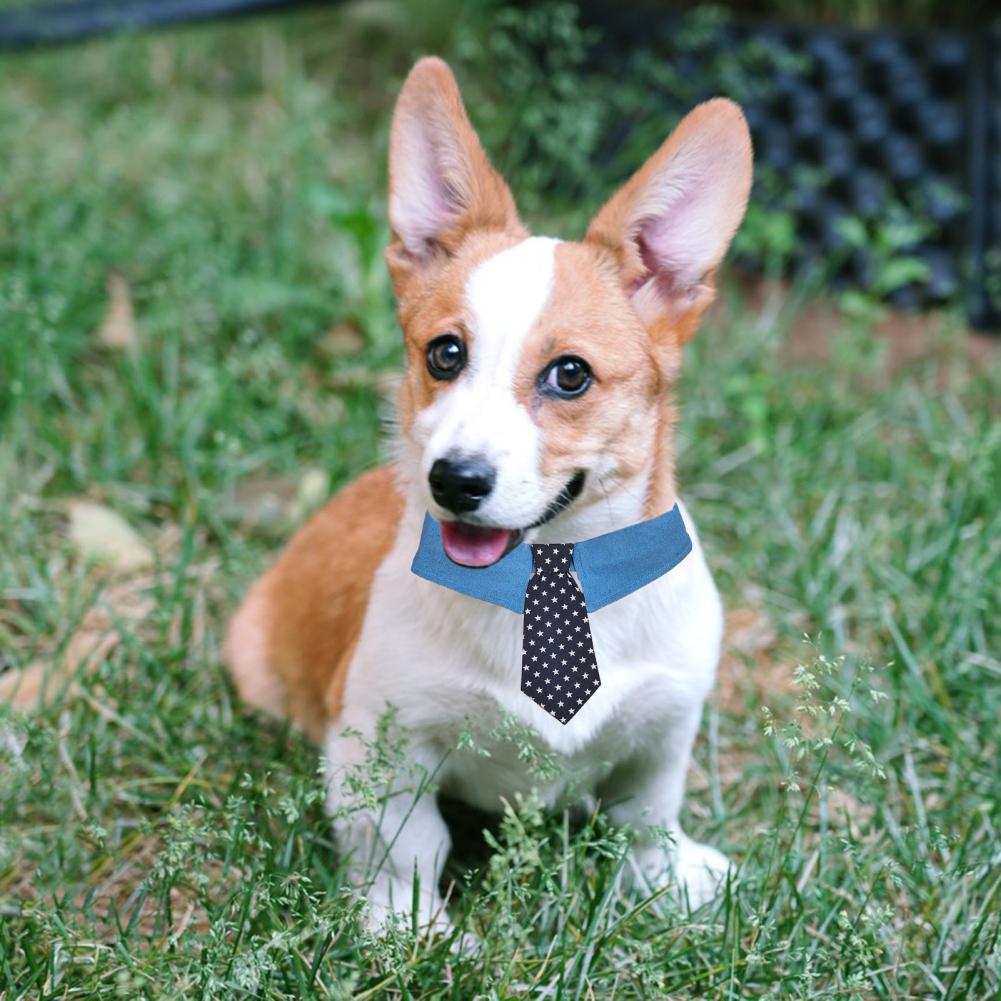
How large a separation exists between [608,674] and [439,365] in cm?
75

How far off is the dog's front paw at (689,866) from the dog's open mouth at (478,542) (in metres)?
0.88

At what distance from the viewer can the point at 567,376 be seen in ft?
8.48

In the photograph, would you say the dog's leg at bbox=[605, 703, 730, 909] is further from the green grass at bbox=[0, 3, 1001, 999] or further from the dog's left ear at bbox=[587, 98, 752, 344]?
the dog's left ear at bbox=[587, 98, 752, 344]

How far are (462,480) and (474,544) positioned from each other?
20 centimetres

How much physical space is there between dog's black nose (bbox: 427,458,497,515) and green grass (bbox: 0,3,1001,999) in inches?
23.4

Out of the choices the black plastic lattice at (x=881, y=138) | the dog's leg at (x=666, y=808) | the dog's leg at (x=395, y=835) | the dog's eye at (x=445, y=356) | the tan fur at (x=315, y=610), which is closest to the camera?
the dog's eye at (x=445, y=356)

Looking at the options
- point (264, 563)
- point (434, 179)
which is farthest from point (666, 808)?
point (264, 563)

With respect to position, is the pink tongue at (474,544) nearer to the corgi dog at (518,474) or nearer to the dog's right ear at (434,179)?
the corgi dog at (518,474)

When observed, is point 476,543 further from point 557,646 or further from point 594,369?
point 594,369

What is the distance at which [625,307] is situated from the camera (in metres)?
2.77

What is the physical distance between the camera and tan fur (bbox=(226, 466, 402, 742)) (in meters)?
3.25

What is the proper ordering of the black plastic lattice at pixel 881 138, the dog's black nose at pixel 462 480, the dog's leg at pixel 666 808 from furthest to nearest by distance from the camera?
the black plastic lattice at pixel 881 138 → the dog's leg at pixel 666 808 → the dog's black nose at pixel 462 480

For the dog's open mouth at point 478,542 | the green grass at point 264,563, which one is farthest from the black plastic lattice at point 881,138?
the dog's open mouth at point 478,542

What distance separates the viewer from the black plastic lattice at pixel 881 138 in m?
5.43
